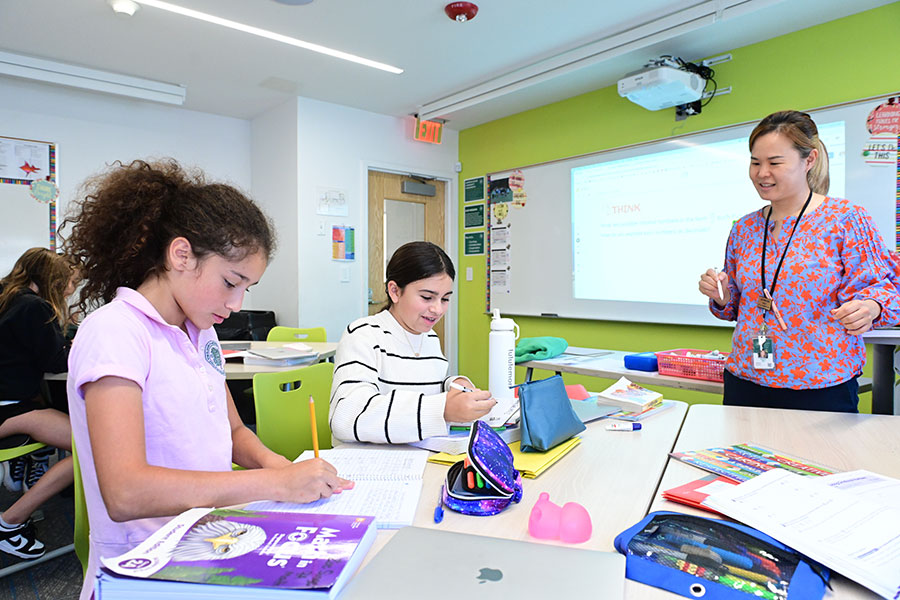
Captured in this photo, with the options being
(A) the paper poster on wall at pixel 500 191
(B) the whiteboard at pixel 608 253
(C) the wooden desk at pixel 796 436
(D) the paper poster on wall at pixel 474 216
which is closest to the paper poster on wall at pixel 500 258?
(B) the whiteboard at pixel 608 253

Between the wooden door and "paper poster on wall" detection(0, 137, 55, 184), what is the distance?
2.40 metres

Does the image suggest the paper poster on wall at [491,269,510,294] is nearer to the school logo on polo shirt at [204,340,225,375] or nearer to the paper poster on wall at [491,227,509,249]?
the paper poster on wall at [491,227,509,249]

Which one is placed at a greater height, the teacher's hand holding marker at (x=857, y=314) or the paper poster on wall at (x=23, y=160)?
the paper poster on wall at (x=23, y=160)

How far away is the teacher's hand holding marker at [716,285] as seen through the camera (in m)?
1.75

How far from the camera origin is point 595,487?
1.01m

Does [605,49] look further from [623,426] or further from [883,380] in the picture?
[623,426]

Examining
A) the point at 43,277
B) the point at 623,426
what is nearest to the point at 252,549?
the point at 623,426

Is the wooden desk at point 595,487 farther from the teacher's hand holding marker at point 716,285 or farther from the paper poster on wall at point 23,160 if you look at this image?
the paper poster on wall at point 23,160

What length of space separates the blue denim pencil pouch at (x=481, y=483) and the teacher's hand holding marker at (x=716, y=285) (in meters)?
1.12

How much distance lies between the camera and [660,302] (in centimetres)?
364

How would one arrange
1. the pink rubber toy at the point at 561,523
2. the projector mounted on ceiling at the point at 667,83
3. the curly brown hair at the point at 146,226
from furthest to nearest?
the projector mounted on ceiling at the point at 667,83 → the curly brown hair at the point at 146,226 → the pink rubber toy at the point at 561,523

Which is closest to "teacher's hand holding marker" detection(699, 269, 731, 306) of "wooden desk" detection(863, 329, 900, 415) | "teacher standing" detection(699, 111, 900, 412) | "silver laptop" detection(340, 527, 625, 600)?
"teacher standing" detection(699, 111, 900, 412)

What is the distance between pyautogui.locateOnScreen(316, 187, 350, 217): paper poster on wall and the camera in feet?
14.3

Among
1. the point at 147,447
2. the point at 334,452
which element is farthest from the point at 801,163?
the point at 147,447
